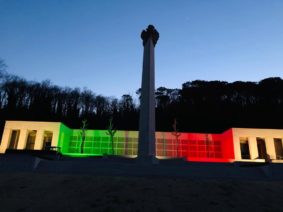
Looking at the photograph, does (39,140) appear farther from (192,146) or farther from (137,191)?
(137,191)

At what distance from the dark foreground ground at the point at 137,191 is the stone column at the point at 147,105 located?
10.6 ft

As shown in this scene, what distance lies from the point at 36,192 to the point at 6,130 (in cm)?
2098

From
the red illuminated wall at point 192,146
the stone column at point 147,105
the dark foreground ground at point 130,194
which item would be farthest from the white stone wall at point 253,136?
the dark foreground ground at point 130,194

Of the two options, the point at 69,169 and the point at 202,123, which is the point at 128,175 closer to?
the point at 69,169

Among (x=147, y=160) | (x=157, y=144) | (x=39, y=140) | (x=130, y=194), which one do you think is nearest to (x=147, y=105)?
(x=147, y=160)

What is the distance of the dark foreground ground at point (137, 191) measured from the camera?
20.0ft

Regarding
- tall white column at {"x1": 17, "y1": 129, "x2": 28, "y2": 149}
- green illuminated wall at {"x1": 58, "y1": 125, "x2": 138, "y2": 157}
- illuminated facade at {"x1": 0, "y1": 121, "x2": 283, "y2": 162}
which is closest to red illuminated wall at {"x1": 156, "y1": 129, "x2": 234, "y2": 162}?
illuminated facade at {"x1": 0, "y1": 121, "x2": 283, "y2": 162}

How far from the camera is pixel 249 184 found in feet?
28.2

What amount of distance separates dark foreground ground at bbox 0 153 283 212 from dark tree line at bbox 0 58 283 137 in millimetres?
28775

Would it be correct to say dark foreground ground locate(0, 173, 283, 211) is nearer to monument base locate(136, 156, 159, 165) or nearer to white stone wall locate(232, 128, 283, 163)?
monument base locate(136, 156, 159, 165)

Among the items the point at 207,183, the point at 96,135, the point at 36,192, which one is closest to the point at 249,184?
the point at 207,183

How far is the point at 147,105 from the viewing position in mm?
14906

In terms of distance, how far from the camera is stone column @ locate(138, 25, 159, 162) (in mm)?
14055

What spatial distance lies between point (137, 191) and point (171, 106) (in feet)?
133
